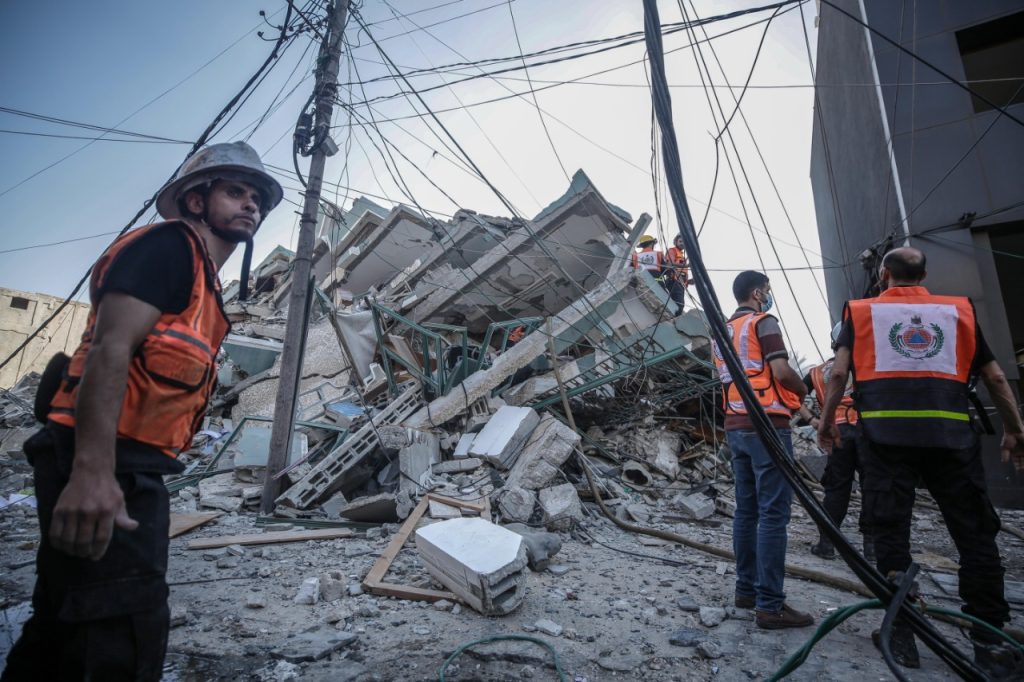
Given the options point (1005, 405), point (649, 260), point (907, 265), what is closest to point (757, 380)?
point (907, 265)

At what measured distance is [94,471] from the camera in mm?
988

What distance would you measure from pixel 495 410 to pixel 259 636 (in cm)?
436

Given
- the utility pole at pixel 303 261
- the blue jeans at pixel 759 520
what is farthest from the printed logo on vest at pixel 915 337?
the utility pole at pixel 303 261

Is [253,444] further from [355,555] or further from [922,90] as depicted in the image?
[922,90]

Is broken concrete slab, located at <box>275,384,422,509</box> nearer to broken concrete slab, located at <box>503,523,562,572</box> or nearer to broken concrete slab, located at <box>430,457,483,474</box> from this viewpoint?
broken concrete slab, located at <box>430,457,483,474</box>

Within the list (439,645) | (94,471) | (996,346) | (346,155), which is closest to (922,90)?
(996,346)

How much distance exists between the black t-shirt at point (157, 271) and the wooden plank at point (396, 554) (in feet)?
7.40

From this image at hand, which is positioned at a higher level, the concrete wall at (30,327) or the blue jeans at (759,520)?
the concrete wall at (30,327)

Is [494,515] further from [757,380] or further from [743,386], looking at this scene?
[743,386]

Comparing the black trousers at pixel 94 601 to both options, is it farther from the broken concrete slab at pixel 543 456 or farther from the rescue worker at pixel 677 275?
the rescue worker at pixel 677 275

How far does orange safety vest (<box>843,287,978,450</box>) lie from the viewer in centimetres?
206

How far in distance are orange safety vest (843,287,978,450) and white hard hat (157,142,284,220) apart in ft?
8.43

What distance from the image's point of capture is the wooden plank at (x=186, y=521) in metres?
4.07

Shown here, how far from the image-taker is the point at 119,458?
3.56ft
